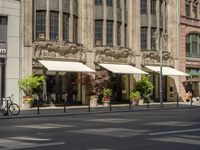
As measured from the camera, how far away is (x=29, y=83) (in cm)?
3506

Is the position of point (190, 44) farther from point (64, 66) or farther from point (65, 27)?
point (64, 66)

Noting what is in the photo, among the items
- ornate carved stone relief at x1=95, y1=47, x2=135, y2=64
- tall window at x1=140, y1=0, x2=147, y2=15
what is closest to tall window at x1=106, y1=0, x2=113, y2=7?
ornate carved stone relief at x1=95, y1=47, x2=135, y2=64

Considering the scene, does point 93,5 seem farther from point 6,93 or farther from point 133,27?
point 6,93

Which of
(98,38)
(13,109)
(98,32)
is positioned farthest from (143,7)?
(13,109)

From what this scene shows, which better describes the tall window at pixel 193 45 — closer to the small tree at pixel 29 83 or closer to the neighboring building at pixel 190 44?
the neighboring building at pixel 190 44

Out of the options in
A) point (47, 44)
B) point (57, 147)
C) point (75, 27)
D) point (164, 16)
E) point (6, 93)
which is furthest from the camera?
point (164, 16)

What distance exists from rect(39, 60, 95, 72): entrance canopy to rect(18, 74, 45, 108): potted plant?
4.47ft

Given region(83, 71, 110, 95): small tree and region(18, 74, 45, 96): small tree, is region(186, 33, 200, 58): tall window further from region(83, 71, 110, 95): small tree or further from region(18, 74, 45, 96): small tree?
region(18, 74, 45, 96): small tree

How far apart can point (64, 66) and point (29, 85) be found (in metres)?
4.04

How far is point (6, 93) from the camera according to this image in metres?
35.5

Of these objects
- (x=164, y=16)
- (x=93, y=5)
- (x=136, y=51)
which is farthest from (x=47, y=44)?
(x=164, y=16)

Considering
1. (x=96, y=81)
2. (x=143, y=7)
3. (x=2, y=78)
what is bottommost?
A: (x=96, y=81)

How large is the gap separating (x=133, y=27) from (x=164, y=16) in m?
5.71

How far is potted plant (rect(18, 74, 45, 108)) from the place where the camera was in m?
35.2
